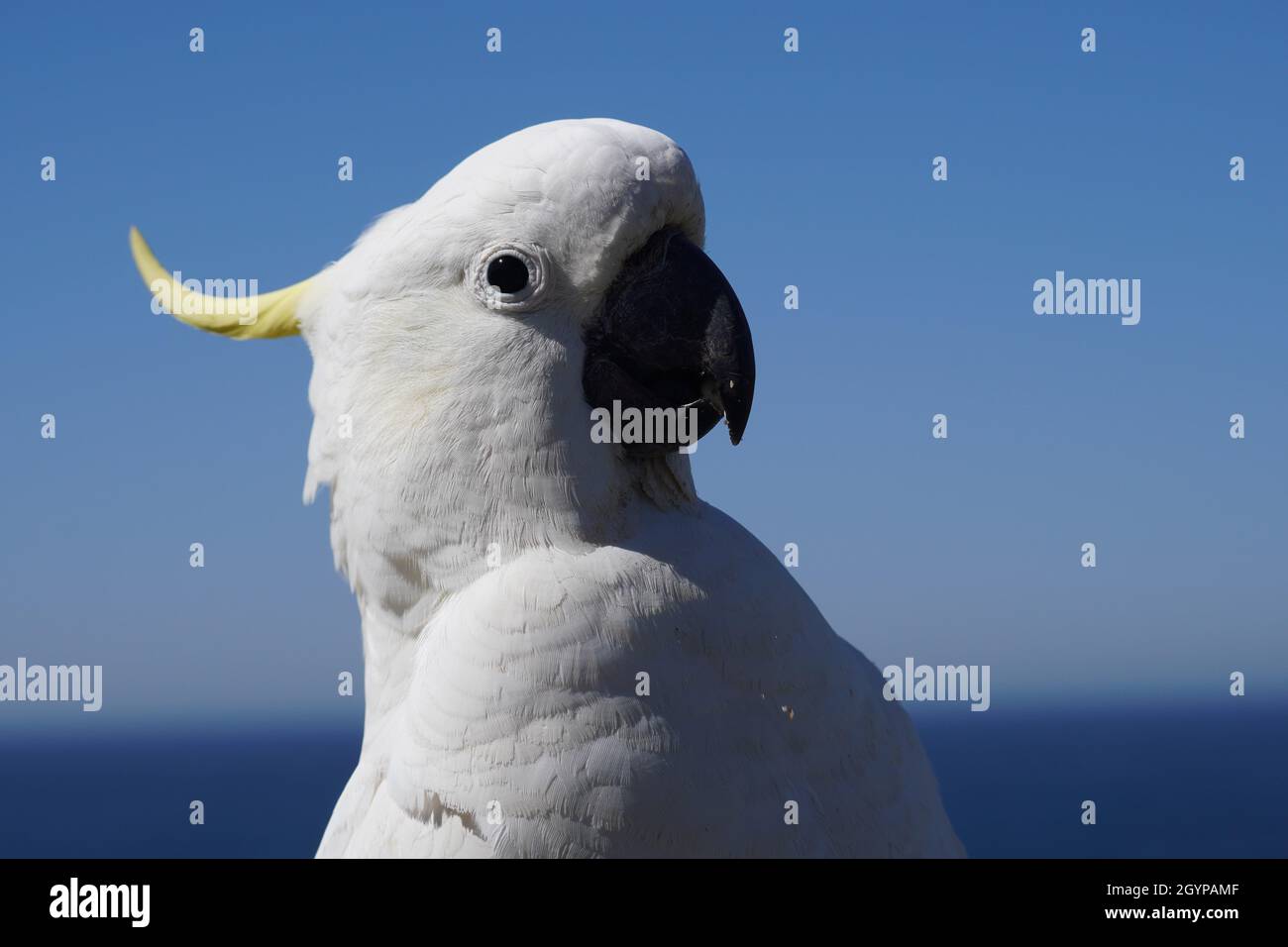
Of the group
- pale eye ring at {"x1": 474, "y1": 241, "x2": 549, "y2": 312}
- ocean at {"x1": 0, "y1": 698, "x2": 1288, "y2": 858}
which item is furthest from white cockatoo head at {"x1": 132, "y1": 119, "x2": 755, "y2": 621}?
ocean at {"x1": 0, "y1": 698, "x2": 1288, "y2": 858}

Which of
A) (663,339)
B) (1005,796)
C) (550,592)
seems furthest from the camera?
(1005,796)

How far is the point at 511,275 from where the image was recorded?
8.18 ft

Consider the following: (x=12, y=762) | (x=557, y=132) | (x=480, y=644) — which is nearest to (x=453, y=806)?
(x=480, y=644)

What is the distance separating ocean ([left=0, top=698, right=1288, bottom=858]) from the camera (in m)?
18.2

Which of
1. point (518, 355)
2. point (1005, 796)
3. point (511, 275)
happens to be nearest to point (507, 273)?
point (511, 275)

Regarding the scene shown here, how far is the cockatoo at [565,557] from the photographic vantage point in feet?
Result: 7.69

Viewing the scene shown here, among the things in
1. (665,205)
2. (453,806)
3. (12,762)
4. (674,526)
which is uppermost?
(665,205)

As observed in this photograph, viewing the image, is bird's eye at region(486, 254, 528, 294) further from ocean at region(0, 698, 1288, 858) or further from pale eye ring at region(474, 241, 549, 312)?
ocean at region(0, 698, 1288, 858)

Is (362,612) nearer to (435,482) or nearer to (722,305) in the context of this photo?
(435,482)

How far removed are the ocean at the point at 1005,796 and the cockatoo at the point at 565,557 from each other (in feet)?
21.9

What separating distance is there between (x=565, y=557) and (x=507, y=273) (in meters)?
0.59

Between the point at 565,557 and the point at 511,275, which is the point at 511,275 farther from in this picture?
the point at 565,557
